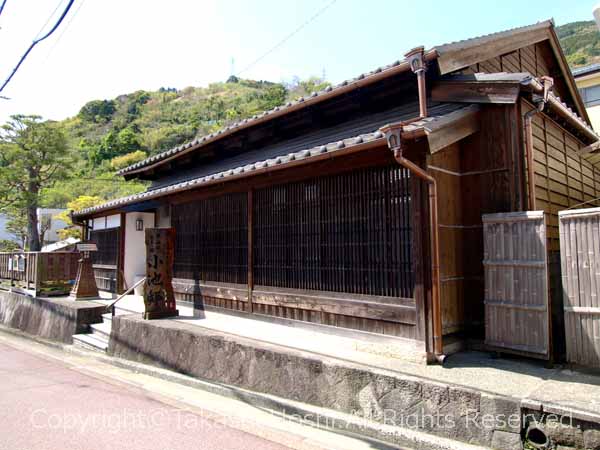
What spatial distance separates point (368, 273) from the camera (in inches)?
258

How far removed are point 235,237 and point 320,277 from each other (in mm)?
2798

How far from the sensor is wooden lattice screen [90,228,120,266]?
47.5 ft

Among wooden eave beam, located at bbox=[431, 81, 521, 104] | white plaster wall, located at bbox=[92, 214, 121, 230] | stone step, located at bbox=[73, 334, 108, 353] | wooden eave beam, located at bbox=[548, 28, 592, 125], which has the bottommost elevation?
stone step, located at bbox=[73, 334, 108, 353]

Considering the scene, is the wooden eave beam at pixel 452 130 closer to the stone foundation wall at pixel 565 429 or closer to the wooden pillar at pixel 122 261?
the stone foundation wall at pixel 565 429

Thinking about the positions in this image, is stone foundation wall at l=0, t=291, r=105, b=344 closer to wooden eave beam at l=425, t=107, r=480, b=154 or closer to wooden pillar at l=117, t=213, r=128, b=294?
wooden pillar at l=117, t=213, r=128, b=294

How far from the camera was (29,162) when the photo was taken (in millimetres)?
27953

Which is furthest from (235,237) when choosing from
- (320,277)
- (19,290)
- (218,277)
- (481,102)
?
(19,290)

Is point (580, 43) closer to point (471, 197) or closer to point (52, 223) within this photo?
point (471, 197)

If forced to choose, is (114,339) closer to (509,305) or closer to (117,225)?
(117,225)

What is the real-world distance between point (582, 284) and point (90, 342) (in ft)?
35.2

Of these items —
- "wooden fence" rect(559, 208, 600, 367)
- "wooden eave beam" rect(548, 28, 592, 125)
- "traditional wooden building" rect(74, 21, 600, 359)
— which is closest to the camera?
"wooden fence" rect(559, 208, 600, 367)

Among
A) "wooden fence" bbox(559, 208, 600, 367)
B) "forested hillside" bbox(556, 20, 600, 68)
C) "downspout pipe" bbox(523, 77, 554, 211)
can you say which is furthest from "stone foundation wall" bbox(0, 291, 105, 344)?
"forested hillside" bbox(556, 20, 600, 68)

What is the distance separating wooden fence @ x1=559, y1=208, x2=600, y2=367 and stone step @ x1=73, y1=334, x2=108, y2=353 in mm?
9660

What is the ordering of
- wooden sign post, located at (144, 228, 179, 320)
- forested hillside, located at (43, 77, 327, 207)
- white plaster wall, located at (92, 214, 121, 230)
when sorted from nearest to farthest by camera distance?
wooden sign post, located at (144, 228, 179, 320) → white plaster wall, located at (92, 214, 121, 230) → forested hillside, located at (43, 77, 327, 207)
